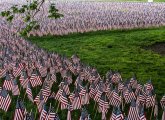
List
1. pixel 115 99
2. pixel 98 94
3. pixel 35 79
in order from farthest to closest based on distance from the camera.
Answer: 1. pixel 35 79
2. pixel 98 94
3. pixel 115 99

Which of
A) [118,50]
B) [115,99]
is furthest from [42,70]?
[118,50]

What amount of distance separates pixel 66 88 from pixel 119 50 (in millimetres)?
11019

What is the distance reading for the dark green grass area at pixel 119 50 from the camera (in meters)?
17.9

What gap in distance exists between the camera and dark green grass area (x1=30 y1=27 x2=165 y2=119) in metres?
17.9

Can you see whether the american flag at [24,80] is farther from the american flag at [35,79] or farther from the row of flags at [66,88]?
the american flag at [35,79]

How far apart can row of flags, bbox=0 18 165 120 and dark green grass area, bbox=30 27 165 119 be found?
85 centimetres

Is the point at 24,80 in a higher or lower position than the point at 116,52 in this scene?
higher

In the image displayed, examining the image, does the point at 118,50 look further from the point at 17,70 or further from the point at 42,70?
the point at 17,70

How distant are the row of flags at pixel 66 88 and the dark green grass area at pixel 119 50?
33.7 inches

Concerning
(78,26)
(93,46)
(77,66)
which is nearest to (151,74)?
(77,66)

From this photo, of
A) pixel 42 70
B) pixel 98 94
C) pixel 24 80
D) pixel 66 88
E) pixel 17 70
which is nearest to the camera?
pixel 98 94

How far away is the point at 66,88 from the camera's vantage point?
42.7 ft

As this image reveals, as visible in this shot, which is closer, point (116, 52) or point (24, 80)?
point (24, 80)

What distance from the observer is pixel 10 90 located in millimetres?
13773
